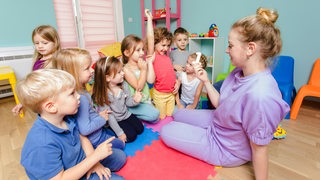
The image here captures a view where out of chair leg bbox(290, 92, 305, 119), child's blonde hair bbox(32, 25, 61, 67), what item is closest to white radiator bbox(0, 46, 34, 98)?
child's blonde hair bbox(32, 25, 61, 67)

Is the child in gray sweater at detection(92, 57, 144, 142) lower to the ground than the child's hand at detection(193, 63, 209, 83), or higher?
lower

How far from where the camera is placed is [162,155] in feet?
4.38

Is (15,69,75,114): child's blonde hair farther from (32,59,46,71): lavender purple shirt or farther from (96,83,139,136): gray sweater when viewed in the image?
(32,59,46,71): lavender purple shirt

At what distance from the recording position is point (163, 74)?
1835mm

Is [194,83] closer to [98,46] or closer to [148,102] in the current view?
[148,102]

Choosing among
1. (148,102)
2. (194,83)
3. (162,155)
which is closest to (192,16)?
(194,83)

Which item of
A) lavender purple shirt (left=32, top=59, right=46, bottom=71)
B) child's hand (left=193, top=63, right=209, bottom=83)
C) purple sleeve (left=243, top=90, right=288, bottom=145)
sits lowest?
purple sleeve (left=243, top=90, right=288, bottom=145)

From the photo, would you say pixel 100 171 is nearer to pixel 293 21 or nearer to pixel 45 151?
pixel 45 151

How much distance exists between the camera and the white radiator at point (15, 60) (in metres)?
2.58

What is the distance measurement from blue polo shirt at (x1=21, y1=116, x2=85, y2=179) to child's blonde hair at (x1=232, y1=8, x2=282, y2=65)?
954 mm

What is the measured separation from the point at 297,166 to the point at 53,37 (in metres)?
1.98

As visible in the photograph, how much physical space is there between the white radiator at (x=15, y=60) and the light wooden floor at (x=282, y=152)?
0.86 meters

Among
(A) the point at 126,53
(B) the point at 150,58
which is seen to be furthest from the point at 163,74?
(A) the point at 126,53

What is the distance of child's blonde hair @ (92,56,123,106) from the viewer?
1.36 metres
